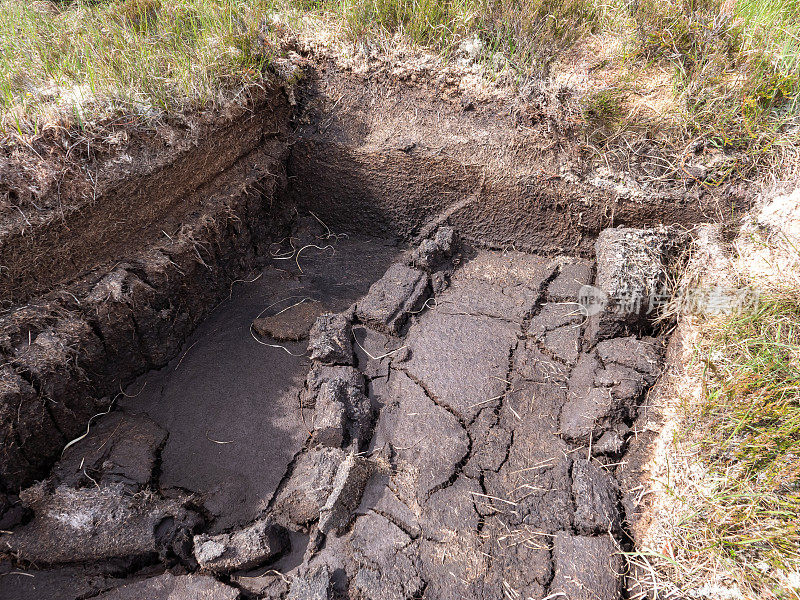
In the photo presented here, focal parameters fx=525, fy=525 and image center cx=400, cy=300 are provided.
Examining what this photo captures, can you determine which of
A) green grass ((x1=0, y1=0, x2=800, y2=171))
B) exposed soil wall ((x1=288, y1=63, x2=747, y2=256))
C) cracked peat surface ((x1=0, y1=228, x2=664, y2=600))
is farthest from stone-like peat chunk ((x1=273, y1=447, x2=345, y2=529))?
green grass ((x1=0, y1=0, x2=800, y2=171))

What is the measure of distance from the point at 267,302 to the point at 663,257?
7.67 ft

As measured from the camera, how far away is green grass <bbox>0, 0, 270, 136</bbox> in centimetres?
282

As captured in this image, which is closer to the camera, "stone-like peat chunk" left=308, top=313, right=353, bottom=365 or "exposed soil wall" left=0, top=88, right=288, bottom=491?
Result: "exposed soil wall" left=0, top=88, right=288, bottom=491

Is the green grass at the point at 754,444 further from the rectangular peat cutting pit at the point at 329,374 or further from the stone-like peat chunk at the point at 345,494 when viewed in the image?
the stone-like peat chunk at the point at 345,494

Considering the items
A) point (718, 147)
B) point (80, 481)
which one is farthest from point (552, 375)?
point (80, 481)

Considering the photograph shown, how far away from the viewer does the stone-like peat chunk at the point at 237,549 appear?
82.7 inches

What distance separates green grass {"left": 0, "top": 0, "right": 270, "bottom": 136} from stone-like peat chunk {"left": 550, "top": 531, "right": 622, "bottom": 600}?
9.87 ft

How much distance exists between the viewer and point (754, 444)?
2000 mm

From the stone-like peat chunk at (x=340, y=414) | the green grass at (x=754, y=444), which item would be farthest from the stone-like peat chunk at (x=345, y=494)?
the green grass at (x=754, y=444)

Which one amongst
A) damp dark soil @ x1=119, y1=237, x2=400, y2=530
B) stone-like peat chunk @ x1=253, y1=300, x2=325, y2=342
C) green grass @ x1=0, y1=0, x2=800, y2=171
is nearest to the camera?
damp dark soil @ x1=119, y1=237, x2=400, y2=530

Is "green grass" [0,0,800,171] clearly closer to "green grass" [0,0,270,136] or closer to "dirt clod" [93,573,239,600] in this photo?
"green grass" [0,0,270,136]

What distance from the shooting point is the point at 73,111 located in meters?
2.72

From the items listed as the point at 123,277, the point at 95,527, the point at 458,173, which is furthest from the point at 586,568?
the point at 123,277

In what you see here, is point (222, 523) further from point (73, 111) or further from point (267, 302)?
point (73, 111)
